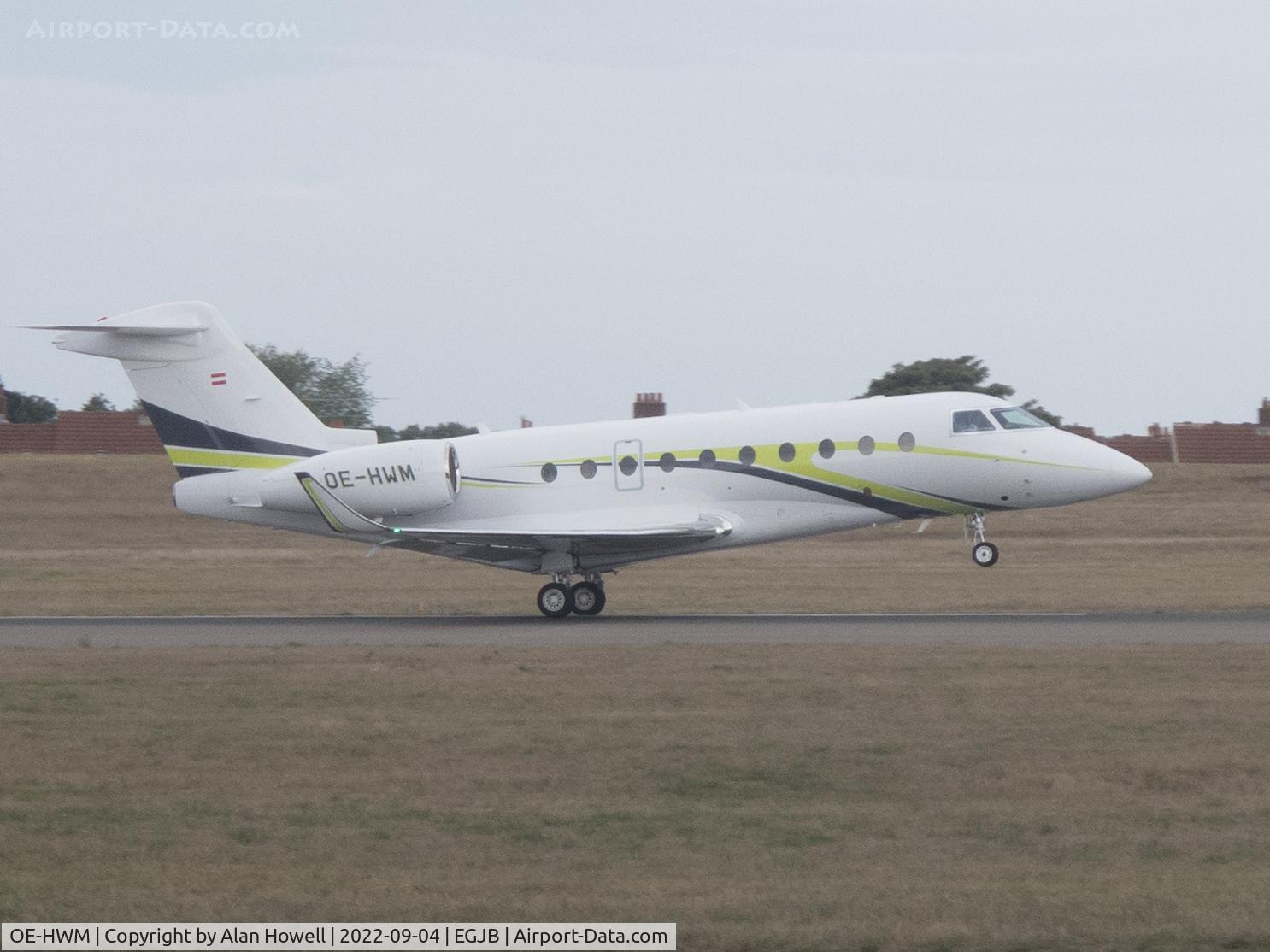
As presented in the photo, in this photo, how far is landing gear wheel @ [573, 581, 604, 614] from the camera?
82.6 feet

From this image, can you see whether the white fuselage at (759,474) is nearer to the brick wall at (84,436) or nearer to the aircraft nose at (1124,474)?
the aircraft nose at (1124,474)

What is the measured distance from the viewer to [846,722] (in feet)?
45.6

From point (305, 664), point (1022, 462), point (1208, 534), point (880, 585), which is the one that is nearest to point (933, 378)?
point (1208, 534)

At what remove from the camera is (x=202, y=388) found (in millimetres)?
25734

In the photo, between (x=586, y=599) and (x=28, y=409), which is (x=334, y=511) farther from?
(x=28, y=409)

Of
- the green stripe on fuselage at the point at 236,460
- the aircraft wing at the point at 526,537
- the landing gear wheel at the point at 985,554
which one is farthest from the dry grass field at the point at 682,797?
the green stripe on fuselage at the point at 236,460

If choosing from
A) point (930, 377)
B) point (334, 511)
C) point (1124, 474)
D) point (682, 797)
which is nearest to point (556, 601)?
point (334, 511)

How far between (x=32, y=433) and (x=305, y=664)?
159 feet

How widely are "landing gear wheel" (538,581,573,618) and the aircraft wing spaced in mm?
536

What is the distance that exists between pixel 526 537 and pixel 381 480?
2776 mm

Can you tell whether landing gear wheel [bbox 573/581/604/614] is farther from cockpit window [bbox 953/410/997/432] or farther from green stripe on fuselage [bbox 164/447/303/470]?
cockpit window [bbox 953/410/997/432]

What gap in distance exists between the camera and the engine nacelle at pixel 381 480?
2500 centimetres

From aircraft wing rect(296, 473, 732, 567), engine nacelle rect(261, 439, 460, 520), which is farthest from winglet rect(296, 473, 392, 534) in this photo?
engine nacelle rect(261, 439, 460, 520)

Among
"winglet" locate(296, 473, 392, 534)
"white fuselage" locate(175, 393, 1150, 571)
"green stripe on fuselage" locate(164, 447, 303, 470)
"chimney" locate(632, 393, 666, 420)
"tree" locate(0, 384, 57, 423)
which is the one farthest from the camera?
"tree" locate(0, 384, 57, 423)
